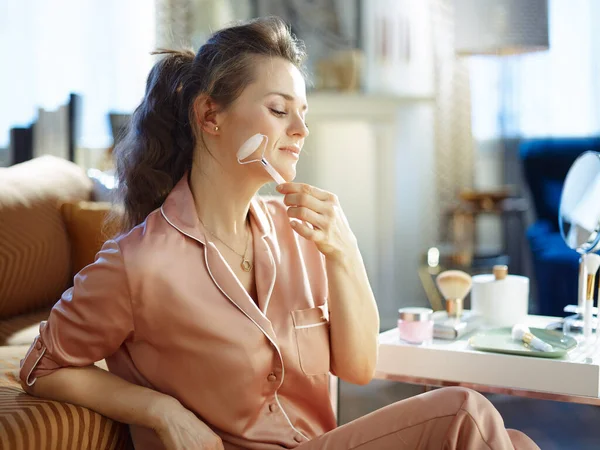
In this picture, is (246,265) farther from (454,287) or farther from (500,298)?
(500,298)

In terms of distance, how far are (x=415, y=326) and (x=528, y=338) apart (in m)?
0.22

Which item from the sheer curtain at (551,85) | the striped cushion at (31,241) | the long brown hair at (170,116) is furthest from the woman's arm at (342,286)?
the sheer curtain at (551,85)

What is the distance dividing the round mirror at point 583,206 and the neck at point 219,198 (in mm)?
801

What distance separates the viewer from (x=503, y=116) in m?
4.44

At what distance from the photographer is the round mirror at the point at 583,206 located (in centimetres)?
168

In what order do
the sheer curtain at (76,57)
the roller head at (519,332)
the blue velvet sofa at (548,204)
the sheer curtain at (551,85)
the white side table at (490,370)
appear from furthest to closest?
the sheer curtain at (551,85), the sheer curtain at (76,57), the blue velvet sofa at (548,204), the roller head at (519,332), the white side table at (490,370)

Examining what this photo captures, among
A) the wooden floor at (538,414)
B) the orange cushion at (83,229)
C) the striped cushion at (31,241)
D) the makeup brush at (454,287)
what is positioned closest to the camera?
the makeup brush at (454,287)

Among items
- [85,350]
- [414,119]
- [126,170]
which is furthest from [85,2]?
[85,350]

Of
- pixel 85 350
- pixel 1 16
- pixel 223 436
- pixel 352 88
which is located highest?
pixel 1 16

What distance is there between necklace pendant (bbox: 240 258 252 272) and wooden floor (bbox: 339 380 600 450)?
87 cm

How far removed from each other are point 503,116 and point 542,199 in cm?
90

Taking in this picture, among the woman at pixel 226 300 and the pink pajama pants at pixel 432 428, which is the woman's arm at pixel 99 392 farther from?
the pink pajama pants at pixel 432 428

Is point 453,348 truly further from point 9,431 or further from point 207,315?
point 9,431

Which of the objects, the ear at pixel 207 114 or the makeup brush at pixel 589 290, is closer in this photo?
the ear at pixel 207 114
